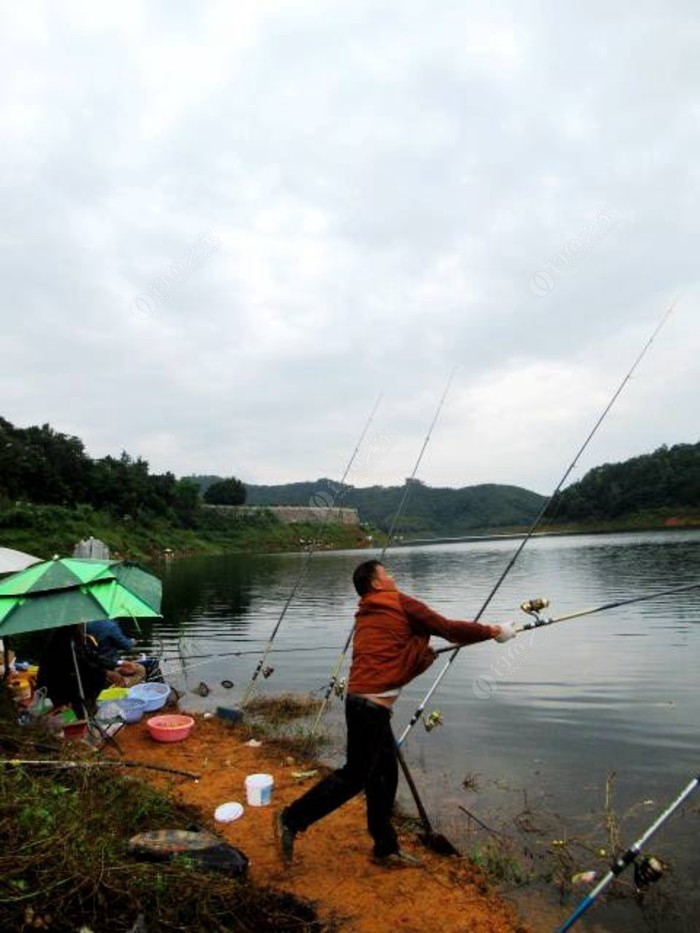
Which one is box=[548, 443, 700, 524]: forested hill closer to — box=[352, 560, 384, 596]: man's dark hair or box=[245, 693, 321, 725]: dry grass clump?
box=[245, 693, 321, 725]: dry grass clump

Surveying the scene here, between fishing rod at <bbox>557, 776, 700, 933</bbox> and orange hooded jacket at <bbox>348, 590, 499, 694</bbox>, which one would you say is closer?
fishing rod at <bbox>557, 776, 700, 933</bbox>

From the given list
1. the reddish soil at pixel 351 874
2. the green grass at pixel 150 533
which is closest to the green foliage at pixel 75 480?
the green grass at pixel 150 533

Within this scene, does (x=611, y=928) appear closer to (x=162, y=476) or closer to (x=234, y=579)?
(x=234, y=579)

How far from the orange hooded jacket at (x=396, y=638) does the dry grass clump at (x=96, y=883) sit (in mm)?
1667

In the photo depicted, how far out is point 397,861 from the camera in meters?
5.37

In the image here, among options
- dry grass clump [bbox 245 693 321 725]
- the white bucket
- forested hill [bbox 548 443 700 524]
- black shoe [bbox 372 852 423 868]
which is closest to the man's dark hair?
black shoe [bbox 372 852 423 868]

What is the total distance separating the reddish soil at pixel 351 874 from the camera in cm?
461

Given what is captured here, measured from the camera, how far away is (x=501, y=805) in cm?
736

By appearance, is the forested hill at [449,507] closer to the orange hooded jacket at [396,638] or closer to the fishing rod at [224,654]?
the fishing rod at [224,654]

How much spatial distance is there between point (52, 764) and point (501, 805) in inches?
204

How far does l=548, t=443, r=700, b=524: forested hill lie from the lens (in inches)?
3713

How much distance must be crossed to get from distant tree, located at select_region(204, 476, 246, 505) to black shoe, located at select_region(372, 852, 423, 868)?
378ft

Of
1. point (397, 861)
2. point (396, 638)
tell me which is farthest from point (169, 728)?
point (396, 638)

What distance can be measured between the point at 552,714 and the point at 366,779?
7632 mm
